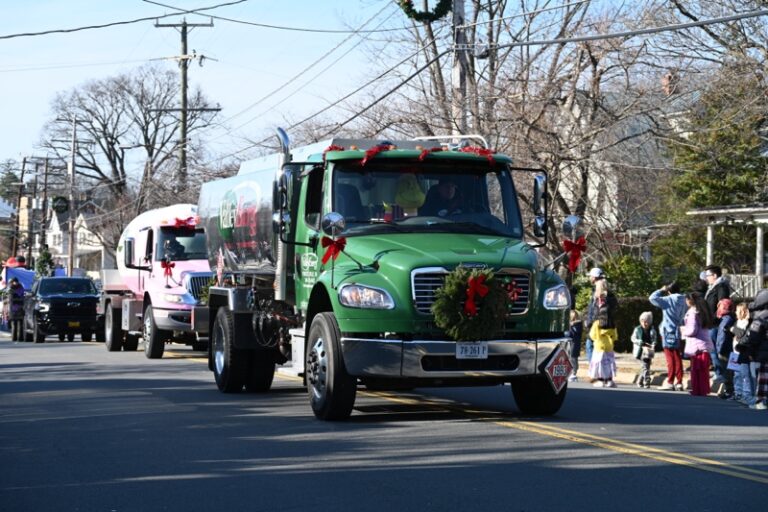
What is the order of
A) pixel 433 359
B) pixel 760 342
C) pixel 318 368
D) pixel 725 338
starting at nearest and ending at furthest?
1. pixel 433 359
2. pixel 318 368
3. pixel 760 342
4. pixel 725 338

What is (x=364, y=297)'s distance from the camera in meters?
12.1

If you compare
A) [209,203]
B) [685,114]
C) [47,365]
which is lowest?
[47,365]

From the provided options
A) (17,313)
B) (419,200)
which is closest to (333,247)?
(419,200)

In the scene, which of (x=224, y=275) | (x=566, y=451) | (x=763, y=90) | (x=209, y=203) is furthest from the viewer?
(x=763, y=90)

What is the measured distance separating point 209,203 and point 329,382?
7042 millimetres

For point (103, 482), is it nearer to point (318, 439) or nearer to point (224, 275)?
point (318, 439)

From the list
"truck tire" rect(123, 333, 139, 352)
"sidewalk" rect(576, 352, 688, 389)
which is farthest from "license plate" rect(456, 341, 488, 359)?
"truck tire" rect(123, 333, 139, 352)

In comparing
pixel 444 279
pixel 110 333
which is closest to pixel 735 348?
pixel 444 279

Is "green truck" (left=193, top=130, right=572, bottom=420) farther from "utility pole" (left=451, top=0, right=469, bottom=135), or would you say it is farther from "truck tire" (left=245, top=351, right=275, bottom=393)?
"utility pole" (left=451, top=0, right=469, bottom=135)

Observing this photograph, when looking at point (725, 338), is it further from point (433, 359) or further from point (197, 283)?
point (197, 283)

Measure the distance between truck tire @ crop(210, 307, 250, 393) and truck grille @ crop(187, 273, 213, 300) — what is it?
718 cm

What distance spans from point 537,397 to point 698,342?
16.5 ft

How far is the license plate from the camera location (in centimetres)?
1204

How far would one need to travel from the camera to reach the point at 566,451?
10.4 metres
